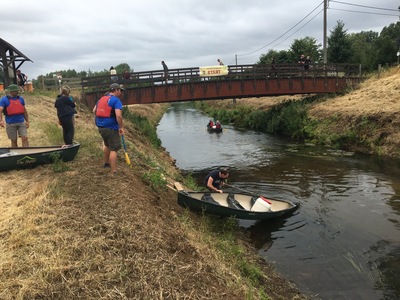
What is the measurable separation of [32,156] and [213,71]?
18446 mm

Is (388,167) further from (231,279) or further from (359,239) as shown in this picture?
(231,279)

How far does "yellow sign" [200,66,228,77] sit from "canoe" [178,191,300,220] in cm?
1601

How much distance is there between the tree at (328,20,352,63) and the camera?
43562 mm

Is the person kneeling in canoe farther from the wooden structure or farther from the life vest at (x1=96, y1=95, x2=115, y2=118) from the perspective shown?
the wooden structure

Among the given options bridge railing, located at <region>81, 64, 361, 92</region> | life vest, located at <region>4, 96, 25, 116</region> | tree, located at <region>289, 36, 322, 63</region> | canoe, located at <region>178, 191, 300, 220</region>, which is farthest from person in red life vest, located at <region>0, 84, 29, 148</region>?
tree, located at <region>289, 36, 322, 63</region>

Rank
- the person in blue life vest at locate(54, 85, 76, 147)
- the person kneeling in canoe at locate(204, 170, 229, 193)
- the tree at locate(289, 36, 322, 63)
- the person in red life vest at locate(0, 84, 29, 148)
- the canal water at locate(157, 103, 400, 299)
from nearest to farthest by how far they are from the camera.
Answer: the canal water at locate(157, 103, 400, 299) < the person in red life vest at locate(0, 84, 29, 148) < the person in blue life vest at locate(54, 85, 76, 147) < the person kneeling in canoe at locate(204, 170, 229, 193) < the tree at locate(289, 36, 322, 63)

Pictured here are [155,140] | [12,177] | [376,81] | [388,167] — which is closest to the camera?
[12,177]

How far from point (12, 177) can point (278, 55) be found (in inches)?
2418

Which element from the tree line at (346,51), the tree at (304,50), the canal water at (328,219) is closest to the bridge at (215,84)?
the canal water at (328,219)

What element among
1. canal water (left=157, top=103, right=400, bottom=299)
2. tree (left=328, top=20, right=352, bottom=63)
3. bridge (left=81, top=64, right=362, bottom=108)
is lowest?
canal water (left=157, top=103, right=400, bottom=299)

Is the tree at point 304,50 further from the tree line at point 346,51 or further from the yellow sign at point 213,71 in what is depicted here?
the yellow sign at point 213,71

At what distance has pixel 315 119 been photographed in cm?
2600

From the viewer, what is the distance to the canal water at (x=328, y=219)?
7.16 meters

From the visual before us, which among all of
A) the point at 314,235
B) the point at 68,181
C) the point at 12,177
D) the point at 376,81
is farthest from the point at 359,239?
the point at 376,81
